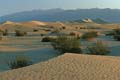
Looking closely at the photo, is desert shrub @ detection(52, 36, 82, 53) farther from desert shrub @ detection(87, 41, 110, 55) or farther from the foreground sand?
the foreground sand

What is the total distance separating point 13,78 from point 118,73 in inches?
160

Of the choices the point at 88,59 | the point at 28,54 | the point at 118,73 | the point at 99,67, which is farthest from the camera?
the point at 28,54

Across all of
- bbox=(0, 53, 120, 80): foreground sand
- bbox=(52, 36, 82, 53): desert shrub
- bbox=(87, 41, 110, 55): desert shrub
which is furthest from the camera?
bbox=(52, 36, 82, 53): desert shrub

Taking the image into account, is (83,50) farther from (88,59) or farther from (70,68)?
(70,68)

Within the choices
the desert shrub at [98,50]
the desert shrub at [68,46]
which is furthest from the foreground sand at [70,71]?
the desert shrub at [68,46]

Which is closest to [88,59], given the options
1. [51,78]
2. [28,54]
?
[51,78]

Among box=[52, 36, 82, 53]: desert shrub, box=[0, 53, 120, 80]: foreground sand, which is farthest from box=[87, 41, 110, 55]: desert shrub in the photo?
box=[0, 53, 120, 80]: foreground sand

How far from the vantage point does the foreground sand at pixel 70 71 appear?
14.2 metres

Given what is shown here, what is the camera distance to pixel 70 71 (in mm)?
15016

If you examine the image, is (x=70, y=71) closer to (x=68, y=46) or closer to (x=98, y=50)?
(x=98, y=50)

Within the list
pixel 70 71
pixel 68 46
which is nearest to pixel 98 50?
pixel 68 46

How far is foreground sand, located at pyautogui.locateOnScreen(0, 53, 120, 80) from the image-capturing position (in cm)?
1420

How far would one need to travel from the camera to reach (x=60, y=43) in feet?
99.9

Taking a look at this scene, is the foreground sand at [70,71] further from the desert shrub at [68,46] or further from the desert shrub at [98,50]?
the desert shrub at [68,46]
